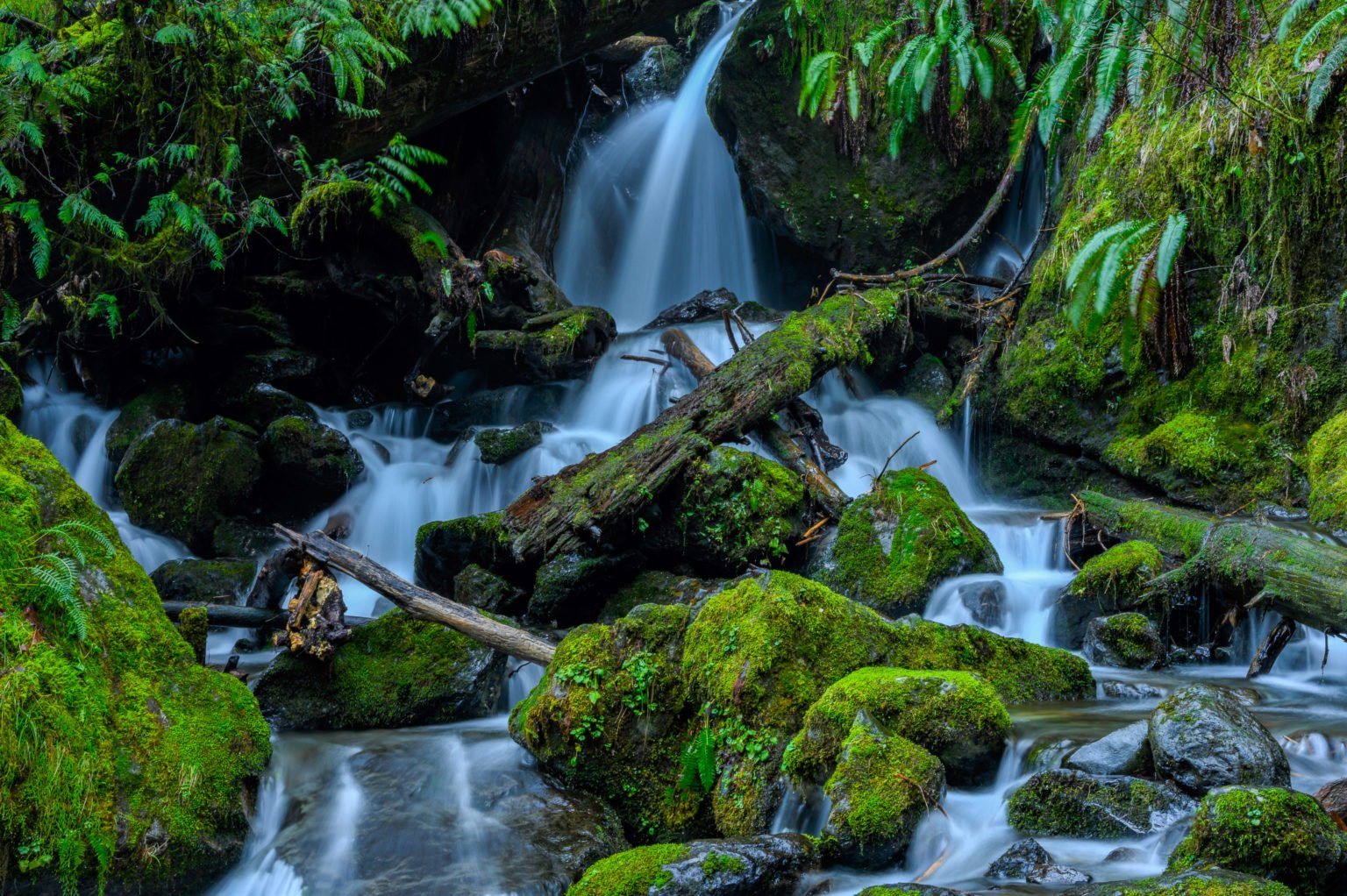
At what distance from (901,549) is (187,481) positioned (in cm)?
729

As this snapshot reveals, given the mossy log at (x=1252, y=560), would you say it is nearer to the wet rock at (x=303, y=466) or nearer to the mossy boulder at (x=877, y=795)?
the mossy boulder at (x=877, y=795)

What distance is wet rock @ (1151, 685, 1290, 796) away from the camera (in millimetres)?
3244

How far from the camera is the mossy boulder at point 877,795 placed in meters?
3.25

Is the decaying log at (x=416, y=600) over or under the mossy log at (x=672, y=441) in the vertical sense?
under

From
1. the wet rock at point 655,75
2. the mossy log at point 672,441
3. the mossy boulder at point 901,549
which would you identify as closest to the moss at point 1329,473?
the mossy boulder at point 901,549

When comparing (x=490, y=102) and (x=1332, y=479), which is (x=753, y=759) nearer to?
(x=1332, y=479)

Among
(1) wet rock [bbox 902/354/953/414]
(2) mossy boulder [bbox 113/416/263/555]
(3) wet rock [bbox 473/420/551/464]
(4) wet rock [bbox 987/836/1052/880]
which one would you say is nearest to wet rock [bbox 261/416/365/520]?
(2) mossy boulder [bbox 113/416/263/555]

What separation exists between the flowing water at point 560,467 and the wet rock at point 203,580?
562mm

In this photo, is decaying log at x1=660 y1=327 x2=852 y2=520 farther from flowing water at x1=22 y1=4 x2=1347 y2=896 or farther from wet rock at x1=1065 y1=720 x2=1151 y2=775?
wet rock at x1=1065 y1=720 x2=1151 y2=775

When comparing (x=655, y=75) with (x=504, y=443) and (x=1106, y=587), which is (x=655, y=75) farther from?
(x=1106, y=587)

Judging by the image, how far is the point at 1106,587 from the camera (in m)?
5.94

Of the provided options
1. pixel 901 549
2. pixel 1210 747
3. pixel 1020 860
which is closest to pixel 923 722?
pixel 1020 860

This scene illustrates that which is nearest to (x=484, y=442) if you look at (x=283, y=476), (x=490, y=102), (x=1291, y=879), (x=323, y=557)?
(x=283, y=476)

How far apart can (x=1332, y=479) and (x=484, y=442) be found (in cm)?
779
